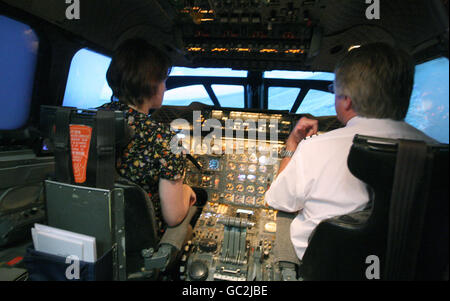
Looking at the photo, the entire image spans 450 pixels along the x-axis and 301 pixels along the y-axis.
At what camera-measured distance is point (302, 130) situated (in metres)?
1.36

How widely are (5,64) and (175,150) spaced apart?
5.66ft

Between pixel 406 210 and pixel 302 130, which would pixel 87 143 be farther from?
pixel 406 210

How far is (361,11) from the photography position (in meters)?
1.92

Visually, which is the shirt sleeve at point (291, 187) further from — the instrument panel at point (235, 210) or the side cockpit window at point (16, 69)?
the side cockpit window at point (16, 69)

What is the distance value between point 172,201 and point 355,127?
1016mm

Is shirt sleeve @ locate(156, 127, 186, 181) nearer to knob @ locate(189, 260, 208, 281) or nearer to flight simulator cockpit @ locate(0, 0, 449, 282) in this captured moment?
flight simulator cockpit @ locate(0, 0, 449, 282)

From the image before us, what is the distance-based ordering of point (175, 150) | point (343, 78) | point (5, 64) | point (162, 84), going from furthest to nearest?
point (5, 64)
point (162, 84)
point (175, 150)
point (343, 78)

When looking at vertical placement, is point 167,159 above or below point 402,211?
above

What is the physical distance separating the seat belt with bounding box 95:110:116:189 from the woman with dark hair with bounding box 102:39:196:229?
0.17 m

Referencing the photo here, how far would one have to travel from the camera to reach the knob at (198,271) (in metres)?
1.24

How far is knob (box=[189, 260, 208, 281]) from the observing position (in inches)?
48.9

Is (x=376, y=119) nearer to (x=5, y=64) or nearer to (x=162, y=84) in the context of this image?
(x=162, y=84)

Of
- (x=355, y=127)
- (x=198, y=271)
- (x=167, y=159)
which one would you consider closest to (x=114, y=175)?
(x=167, y=159)
